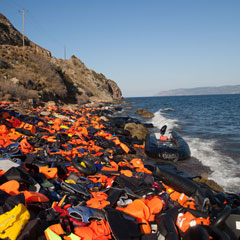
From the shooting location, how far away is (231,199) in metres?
4.13

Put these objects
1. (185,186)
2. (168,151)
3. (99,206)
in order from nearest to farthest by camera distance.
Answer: (99,206) < (185,186) < (168,151)

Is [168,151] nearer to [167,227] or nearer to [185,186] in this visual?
[185,186]

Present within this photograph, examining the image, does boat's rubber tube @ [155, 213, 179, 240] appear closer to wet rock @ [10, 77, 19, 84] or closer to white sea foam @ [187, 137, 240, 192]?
white sea foam @ [187, 137, 240, 192]

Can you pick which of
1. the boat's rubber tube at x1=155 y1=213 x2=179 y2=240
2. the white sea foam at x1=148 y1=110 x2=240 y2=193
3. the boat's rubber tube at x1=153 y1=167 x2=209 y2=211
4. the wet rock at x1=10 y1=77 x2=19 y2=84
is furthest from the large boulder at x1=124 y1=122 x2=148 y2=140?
the wet rock at x1=10 y1=77 x2=19 y2=84

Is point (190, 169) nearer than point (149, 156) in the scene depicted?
Yes

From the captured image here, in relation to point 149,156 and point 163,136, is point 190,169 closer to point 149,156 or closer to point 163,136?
point 149,156

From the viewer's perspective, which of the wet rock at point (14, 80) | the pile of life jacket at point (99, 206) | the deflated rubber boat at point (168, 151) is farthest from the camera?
the wet rock at point (14, 80)

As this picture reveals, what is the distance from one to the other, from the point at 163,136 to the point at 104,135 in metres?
3.48

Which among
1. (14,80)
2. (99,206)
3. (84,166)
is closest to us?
(99,206)

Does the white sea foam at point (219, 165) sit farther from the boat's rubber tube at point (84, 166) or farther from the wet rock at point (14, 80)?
the wet rock at point (14, 80)

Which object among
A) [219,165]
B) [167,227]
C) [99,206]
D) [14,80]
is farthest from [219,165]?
[14,80]

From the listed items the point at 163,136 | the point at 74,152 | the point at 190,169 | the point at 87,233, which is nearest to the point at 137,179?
the point at 87,233

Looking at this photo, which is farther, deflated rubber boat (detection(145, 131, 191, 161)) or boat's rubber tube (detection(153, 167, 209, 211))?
deflated rubber boat (detection(145, 131, 191, 161))

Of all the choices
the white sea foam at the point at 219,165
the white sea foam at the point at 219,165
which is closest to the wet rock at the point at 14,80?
the white sea foam at the point at 219,165
